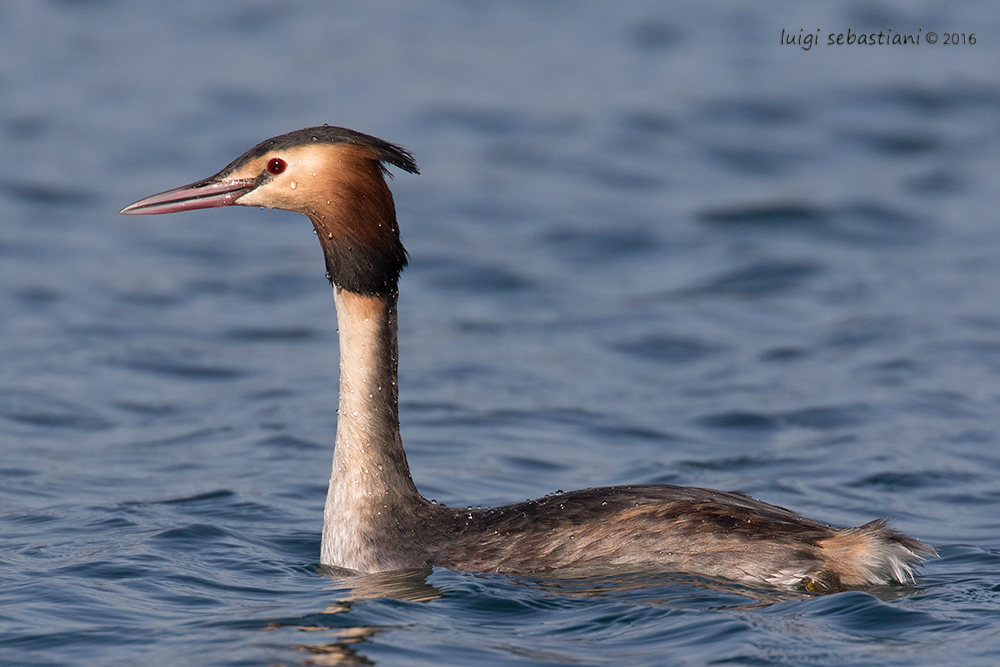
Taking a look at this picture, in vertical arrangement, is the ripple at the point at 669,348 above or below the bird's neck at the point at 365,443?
above

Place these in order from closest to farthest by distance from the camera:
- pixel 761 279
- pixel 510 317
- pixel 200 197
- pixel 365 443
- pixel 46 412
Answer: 1. pixel 200 197
2. pixel 365 443
3. pixel 46 412
4. pixel 510 317
5. pixel 761 279

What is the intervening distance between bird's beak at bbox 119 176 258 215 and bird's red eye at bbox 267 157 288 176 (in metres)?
0.12

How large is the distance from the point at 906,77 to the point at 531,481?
13524 mm

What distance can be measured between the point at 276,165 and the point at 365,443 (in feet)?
5.39

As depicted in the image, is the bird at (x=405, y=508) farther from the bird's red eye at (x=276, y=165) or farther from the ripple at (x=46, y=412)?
the ripple at (x=46, y=412)

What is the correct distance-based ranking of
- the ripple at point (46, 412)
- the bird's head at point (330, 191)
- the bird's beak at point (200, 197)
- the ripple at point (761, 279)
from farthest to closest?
the ripple at point (761, 279), the ripple at point (46, 412), the bird's beak at point (200, 197), the bird's head at point (330, 191)

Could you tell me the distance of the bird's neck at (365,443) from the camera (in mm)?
8195

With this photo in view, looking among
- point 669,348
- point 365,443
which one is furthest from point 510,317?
point 365,443

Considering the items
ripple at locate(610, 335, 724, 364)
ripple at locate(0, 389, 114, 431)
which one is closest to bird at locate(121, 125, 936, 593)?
ripple at locate(0, 389, 114, 431)

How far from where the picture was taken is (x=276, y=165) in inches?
319

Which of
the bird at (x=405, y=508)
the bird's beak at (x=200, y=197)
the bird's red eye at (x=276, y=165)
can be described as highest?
the bird's red eye at (x=276, y=165)

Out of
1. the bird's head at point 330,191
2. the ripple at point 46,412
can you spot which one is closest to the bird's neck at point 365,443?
the bird's head at point 330,191

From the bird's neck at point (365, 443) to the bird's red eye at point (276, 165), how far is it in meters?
0.78

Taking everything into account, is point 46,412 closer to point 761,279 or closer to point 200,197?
point 200,197
